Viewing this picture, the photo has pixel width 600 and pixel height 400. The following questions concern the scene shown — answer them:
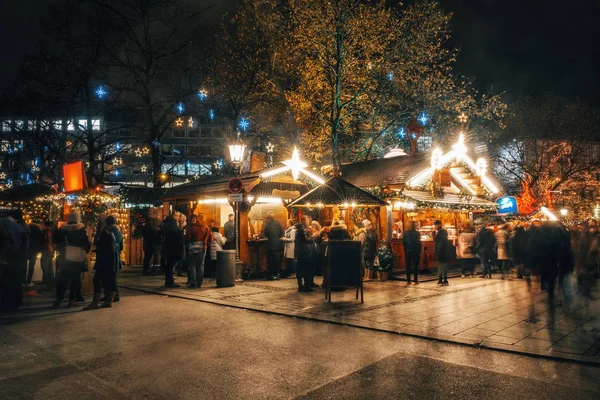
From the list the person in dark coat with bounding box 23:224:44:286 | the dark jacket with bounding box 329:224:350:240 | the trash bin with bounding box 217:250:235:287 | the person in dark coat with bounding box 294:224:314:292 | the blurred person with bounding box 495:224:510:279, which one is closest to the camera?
the dark jacket with bounding box 329:224:350:240

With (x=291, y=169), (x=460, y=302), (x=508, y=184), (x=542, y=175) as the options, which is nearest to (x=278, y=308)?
(x=460, y=302)

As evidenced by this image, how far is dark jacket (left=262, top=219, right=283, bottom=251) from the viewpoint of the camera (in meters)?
13.7

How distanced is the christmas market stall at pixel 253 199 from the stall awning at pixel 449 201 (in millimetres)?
3376

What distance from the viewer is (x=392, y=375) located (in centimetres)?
486

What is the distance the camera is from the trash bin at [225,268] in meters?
12.1

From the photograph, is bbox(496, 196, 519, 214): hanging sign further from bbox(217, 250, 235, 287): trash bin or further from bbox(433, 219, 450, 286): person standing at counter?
bbox(217, 250, 235, 287): trash bin

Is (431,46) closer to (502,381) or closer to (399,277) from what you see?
(399,277)

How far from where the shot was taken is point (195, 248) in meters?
12.0

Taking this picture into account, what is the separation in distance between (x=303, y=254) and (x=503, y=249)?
8341mm

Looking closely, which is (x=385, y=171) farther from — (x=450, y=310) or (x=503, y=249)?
(x=450, y=310)

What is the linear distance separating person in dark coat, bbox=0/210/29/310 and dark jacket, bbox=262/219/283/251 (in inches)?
258

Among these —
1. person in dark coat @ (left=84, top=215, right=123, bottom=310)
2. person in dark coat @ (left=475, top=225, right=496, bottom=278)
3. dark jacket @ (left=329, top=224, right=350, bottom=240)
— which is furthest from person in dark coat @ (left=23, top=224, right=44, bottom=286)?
person in dark coat @ (left=475, top=225, right=496, bottom=278)

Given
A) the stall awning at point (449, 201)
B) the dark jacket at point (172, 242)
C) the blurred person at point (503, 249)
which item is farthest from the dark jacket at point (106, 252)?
the blurred person at point (503, 249)

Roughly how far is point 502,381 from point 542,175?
34.5 meters
